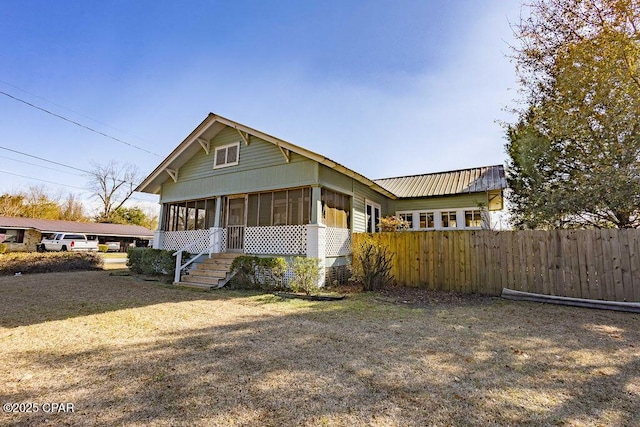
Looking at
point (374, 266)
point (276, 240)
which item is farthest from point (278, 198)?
point (374, 266)

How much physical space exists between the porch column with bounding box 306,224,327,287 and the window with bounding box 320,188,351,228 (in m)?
0.73

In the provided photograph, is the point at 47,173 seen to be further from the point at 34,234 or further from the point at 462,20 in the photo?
the point at 462,20

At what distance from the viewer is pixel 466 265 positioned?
8547 millimetres

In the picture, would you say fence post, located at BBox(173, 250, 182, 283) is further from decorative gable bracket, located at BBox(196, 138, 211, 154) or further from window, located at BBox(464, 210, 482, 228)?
window, located at BBox(464, 210, 482, 228)

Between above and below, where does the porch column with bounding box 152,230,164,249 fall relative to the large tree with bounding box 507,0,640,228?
below

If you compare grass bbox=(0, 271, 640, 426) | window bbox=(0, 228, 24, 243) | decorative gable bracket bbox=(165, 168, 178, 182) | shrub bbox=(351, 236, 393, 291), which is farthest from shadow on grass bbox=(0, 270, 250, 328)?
window bbox=(0, 228, 24, 243)

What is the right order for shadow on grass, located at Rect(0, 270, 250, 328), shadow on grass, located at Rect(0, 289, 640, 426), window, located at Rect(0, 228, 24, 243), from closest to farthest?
shadow on grass, located at Rect(0, 289, 640, 426)
shadow on grass, located at Rect(0, 270, 250, 328)
window, located at Rect(0, 228, 24, 243)

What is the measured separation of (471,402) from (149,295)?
849 cm

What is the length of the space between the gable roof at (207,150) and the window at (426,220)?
194 centimetres

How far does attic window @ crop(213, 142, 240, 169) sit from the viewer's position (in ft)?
39.6

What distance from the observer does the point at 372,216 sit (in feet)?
47.9

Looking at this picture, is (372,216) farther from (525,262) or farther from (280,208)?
(525,262)

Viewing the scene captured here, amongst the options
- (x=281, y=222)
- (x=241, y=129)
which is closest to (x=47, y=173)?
(x=241, y=129)

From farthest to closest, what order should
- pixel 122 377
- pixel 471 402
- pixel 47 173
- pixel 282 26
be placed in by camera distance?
1. pixel 47 173
2. pixel 282 26
3. pixel 122 377
4. pixel 471 402
